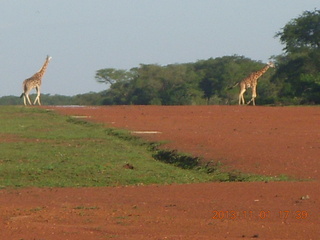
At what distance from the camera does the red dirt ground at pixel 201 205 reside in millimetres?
8531

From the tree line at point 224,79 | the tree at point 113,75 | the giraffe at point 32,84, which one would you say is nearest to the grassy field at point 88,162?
the giraffe at point 32,84

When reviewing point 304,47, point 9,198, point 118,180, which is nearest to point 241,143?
point 118,180

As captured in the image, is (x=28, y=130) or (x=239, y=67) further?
(x=239, y=67)

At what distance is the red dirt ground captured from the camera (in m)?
8.53

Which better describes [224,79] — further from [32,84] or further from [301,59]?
[32,84]

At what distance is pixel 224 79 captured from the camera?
2320 inches

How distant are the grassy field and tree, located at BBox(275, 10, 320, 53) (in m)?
24.3

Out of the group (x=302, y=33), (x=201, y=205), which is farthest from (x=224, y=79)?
(x=201, y=205)

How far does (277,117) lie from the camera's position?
88.9ft

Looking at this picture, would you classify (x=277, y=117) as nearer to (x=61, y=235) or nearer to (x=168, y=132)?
(x=168, y=132)

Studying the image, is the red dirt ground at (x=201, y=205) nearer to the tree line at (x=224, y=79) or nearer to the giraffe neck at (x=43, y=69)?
the giraffe neck at (x=43, y=69)

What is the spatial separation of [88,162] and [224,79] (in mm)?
43138

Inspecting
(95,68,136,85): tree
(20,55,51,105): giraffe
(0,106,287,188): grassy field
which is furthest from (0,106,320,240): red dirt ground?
(95,68,136,85): tree

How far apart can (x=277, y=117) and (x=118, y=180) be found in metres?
13.6
